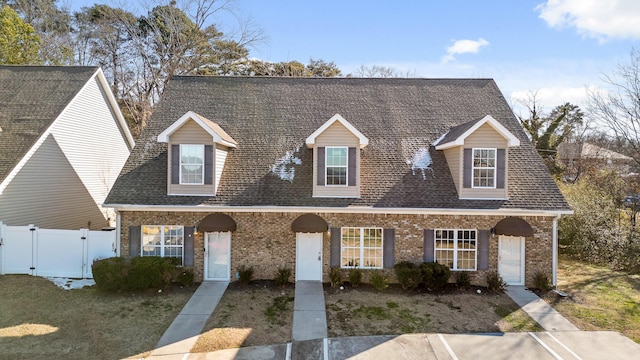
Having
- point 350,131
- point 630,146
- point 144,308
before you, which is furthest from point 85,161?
point 630,146

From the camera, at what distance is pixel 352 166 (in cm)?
1290

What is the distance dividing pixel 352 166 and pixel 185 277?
283 inches

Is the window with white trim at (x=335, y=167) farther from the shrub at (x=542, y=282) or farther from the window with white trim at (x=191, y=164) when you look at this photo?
the shrub at (x=542, y=282)

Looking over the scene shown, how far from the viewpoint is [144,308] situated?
34.5 ft

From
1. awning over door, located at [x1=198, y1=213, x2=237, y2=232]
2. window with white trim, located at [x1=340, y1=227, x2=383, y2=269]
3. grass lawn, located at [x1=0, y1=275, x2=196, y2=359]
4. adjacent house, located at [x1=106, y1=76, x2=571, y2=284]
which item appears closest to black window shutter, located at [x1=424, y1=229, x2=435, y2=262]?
adjacent house, located at [x1=106, y1=76, x2=571, y2=284]

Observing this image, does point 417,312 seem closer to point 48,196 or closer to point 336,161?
point 336,161

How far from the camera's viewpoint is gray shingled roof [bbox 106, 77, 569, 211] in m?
12.7

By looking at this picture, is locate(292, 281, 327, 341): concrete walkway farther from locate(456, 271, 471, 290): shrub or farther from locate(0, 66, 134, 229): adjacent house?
locate(0, 66, 134, 229): adjacent house

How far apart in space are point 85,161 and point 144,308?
11048 millimetres

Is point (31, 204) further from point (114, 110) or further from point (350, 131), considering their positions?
point (350, 131)

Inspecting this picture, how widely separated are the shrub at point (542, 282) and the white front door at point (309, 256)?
7.73m

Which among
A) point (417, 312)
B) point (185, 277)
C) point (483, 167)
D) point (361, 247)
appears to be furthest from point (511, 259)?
point (185, 277)

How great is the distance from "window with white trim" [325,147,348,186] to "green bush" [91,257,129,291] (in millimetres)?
7495

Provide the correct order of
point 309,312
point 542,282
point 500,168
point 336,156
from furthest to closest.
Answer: point 336,156 → point 500,168 → point 542,282 → point 309,312
